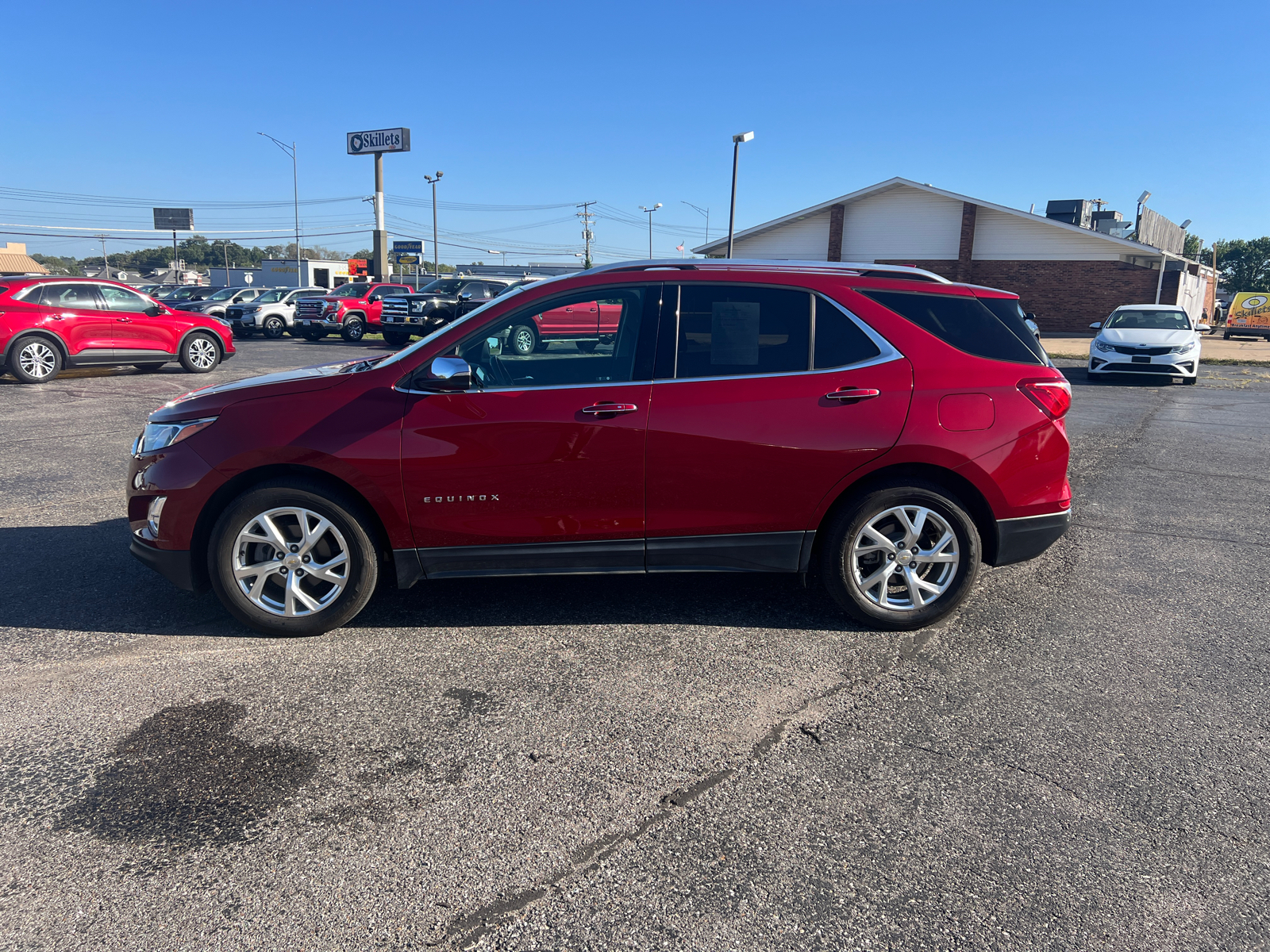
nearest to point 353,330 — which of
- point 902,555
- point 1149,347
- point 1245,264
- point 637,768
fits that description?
point 1149,347

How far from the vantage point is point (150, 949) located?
7.49ft

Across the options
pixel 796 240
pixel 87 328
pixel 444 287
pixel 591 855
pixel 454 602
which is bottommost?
pixel 591 855

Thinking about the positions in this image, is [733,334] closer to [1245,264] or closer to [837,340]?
[837,340]

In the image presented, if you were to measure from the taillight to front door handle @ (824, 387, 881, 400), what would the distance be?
2.64 ft

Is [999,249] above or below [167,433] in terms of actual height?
above

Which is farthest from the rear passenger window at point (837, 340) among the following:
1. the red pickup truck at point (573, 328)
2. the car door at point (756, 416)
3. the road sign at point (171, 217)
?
the road sign at point (171, 217)

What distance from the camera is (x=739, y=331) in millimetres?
4293

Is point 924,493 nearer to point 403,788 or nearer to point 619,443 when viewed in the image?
point 619,443

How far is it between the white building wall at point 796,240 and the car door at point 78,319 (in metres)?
28.9

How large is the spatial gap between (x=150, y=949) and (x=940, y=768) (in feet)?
8.32

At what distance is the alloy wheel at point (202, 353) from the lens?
658 inches

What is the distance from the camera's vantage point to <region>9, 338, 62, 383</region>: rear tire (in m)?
14.3

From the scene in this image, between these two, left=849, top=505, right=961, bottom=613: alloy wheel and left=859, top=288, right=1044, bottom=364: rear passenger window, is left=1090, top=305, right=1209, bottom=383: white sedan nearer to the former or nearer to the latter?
left=859, top=288, right=1044, bottom=364: rear passenger window

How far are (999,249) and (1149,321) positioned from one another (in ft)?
64.6
